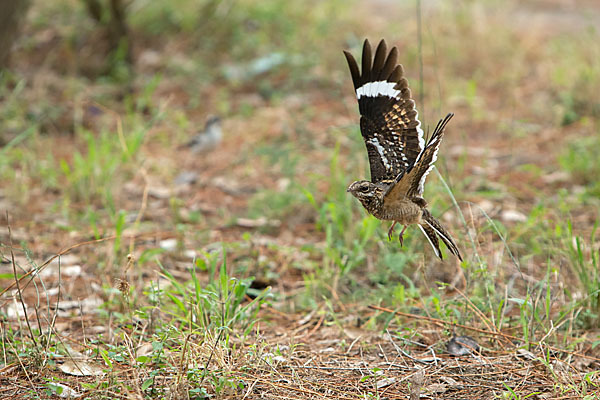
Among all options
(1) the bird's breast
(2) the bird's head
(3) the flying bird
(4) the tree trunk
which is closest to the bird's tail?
(3) the flying bird

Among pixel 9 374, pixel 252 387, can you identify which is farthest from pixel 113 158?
pixel 252 387

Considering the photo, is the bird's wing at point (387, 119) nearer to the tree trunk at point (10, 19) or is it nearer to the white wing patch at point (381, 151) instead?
the white wing patch at point (381, 151)

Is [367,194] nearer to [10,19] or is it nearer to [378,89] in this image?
[378,89]

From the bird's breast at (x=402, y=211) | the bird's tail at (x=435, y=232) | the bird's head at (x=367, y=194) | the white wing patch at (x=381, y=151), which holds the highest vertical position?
the white wing patch at (x=381, y=151)

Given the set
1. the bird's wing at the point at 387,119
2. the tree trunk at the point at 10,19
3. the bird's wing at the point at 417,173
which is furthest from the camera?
the tree trunk at the point at 10,19

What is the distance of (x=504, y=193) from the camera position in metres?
4.77

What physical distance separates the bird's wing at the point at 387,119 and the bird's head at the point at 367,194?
24cm

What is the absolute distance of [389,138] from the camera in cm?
298

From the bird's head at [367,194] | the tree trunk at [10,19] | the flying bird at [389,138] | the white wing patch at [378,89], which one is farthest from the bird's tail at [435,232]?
the tree trunk at [10,19]

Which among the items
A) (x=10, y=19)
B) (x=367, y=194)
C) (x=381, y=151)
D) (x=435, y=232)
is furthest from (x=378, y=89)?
(x=10, y=19)

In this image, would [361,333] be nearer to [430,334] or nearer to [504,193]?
[430,334]

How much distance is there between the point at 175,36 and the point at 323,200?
4.26 meters

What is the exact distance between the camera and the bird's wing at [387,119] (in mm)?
2893

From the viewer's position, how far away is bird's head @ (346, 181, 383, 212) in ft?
8.70
